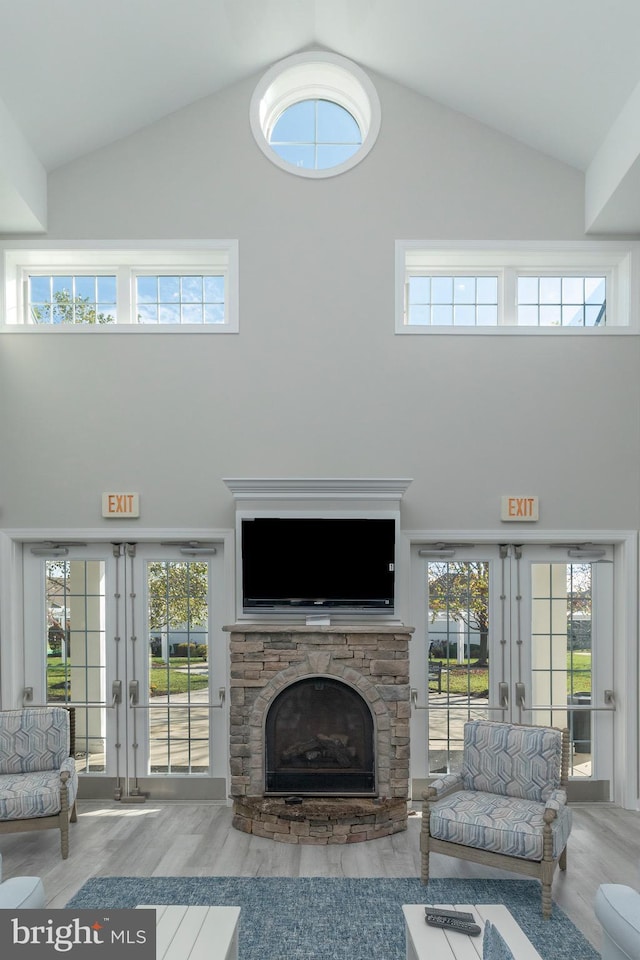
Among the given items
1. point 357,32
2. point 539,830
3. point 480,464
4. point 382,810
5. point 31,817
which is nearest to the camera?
A: point 539,830

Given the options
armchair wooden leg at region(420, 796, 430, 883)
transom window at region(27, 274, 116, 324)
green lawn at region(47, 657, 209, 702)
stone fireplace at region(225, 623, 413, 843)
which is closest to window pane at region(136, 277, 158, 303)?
transom window at region(27, 274, 116, 324)

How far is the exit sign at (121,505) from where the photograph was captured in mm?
6016

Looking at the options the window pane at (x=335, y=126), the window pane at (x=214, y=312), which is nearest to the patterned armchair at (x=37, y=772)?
the window pane at (x=214, y=312)

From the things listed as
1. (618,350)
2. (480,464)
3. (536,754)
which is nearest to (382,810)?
(536,754)

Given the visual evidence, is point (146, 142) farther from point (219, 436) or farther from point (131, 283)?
point (219, 436)

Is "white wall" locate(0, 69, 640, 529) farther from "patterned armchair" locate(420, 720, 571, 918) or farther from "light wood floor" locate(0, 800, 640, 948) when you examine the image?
"light wood floor" locate(0, 800, 640, 948)

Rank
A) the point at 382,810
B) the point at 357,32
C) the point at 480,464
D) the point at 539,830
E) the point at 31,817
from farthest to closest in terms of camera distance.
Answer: the point at 480,464
the point at 357,32
the point at 382,810
the point at 31,817
the point at 539,830

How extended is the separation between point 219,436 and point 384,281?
6.14 ft

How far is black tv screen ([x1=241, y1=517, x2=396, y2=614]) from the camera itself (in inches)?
224

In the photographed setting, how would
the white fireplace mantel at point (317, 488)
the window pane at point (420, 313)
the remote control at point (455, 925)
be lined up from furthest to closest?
1. the window pane at point (420, 313)
2. the white fireplace mantel at point (317, 488)
3. the remote control at point (455, 925)

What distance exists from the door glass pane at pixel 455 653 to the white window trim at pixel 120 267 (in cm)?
279

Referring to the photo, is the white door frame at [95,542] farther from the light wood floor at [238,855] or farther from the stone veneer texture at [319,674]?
the light wood floor at [238,855]

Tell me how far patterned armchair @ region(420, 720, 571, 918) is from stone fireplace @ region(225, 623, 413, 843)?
66cm

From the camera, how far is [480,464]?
604 cm
